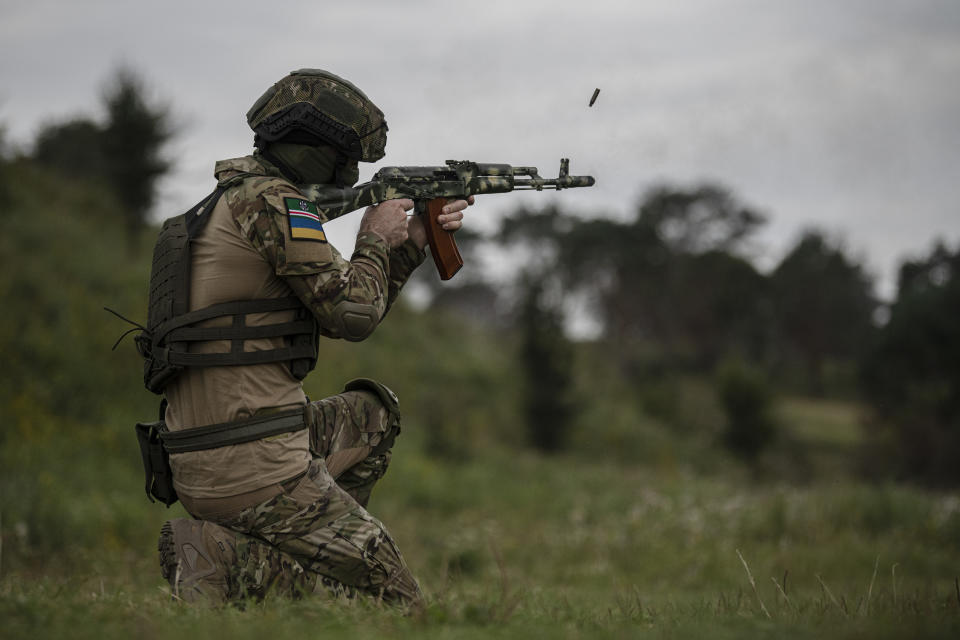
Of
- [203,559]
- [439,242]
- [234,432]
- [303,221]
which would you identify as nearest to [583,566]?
[439,242]

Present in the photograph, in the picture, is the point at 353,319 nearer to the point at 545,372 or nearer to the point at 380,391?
the point at 380,391

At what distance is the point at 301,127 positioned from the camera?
4047mm

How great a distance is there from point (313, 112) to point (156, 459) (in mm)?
1916

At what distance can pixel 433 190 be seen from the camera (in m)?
4.73

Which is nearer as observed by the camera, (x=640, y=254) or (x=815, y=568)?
(x=815, y=568)

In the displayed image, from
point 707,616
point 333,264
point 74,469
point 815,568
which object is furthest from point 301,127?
point 74,469

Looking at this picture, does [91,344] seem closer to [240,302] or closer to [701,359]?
[240,302]

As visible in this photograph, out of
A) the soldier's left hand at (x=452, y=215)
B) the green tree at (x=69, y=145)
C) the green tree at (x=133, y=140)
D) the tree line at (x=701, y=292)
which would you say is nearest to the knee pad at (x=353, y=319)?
the soldier's left hand at (x=452, y=215)

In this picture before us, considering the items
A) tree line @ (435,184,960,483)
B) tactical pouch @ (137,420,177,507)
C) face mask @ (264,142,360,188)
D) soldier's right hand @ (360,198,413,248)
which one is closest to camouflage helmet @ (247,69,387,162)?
face mask @ (264,142,360,188)

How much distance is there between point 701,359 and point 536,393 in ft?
89.7

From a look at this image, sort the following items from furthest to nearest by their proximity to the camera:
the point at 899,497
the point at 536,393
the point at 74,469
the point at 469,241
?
the point at 469,241, the point at 536,393, the point at 899,497, the point at 74,469

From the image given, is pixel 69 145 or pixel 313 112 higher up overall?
pixel 69 145

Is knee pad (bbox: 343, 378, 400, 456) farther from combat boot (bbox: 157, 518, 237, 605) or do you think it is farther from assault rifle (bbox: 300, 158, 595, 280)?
combat boot (bbox: 157, 518, 237, 605)

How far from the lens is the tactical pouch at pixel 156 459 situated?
4172 millimetres
